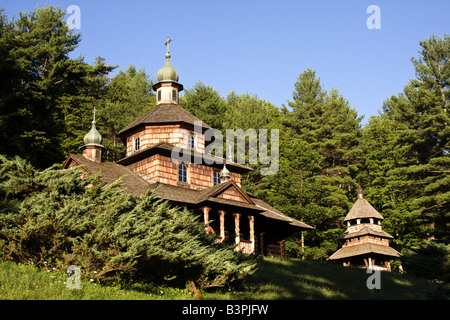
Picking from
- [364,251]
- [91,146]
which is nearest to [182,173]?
[91,146]

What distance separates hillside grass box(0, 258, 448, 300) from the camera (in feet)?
39.5

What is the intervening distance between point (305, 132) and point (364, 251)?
18477mm

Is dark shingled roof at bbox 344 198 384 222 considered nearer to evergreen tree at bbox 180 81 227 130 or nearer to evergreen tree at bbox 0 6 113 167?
evergreen tree at bbox 180 81 227 130

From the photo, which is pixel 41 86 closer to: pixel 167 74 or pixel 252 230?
pixel 167 74

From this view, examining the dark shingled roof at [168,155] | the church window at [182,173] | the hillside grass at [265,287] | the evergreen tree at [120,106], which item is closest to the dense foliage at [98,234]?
the hillside grass at [265,287]

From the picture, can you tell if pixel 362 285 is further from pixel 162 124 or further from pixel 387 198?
pixel 387 198

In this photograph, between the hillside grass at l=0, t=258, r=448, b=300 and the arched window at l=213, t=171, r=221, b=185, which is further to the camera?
the arched window at l=213, t=171, r=221, b=185

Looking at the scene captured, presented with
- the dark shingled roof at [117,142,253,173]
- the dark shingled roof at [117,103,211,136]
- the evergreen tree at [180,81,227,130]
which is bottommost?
the dark shingled roof at [117,142,253,173]

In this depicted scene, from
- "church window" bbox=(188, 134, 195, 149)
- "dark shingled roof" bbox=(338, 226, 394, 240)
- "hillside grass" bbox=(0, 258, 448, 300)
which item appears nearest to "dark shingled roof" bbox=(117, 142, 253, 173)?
"church window" bbox=(188, 134, 195, 149)

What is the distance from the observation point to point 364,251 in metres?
35.5

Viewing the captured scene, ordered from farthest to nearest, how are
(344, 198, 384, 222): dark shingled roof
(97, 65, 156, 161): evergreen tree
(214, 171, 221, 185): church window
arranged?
(97, 65, 156, 161): evergreen tree < (344, 198, 384, 222): dark shingled roof < (214, 171, 221, 185): church window

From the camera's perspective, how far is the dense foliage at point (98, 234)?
44.2 ft

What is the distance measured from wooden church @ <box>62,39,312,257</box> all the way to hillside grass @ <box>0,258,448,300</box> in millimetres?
5695

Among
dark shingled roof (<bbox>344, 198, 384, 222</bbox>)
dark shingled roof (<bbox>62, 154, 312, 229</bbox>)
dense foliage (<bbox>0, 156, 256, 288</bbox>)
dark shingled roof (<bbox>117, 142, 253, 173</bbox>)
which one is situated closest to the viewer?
dense foliage (<bbox>0, 156, 256, 288</bbox>)
